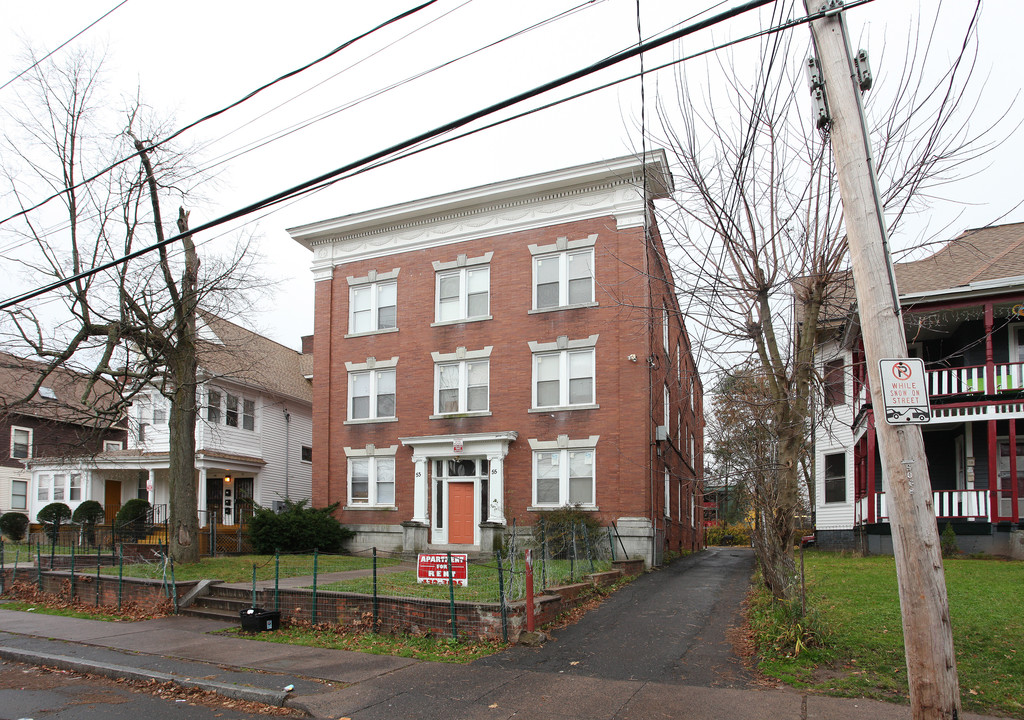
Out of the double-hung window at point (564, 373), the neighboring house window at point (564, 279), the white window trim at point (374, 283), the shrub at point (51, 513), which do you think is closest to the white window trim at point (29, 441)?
the shrub at point (51, 513)

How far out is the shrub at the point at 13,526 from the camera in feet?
103

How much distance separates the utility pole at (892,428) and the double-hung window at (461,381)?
683 inches

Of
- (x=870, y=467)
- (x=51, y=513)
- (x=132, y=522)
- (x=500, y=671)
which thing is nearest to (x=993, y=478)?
(x=870, y=467)

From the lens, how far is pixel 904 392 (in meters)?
5.70

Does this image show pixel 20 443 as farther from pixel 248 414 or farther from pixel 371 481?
pixel 371 481

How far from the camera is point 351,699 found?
8234mm

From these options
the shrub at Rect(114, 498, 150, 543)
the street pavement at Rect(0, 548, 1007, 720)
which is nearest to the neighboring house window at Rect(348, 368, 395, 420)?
the shrub at Rect(114, 498, 150, 543)

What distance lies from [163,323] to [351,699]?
14.6 metres

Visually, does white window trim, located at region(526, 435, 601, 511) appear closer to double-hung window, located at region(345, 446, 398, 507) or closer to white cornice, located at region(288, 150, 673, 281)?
double-hung window, located at region(345, 446, 398, 507)

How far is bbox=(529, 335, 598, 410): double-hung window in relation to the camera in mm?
22062

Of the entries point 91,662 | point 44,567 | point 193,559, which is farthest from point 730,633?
point 44,567

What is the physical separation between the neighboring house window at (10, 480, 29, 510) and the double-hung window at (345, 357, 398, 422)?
829 inches

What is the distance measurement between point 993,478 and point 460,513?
14546 millimetres

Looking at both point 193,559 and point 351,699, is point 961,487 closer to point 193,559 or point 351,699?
point 351,699
